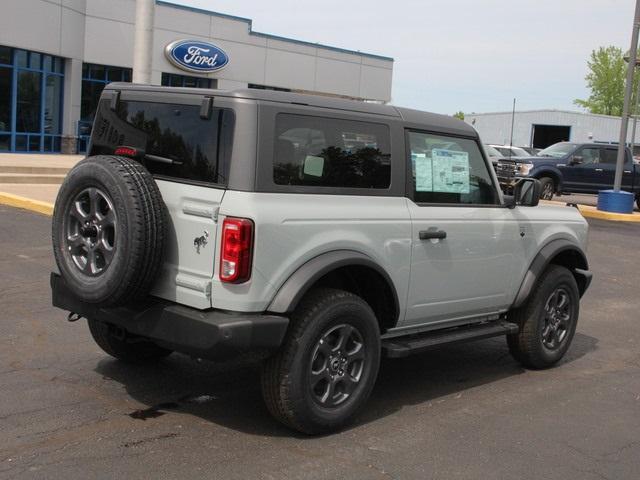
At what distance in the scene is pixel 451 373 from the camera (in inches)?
231

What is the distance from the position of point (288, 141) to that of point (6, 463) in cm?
221

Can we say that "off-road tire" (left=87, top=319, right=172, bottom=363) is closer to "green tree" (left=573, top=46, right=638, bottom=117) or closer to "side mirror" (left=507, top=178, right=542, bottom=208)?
"side mirror" (left=507, top=178, right=542, bottom=208)

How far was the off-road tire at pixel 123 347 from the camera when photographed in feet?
17.1

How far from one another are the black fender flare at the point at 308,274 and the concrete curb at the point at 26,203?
930 cm

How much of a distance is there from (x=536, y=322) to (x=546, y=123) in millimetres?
62044

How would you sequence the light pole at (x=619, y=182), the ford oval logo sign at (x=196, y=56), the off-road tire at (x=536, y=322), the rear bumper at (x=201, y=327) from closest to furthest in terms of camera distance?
1. the rear bumper at (x=201, y=327)
2. the off-road tire at (x=536, y=322)
3. the light pole at (x=619, y=182)
4. the ford oval logo sign at (x=196, y=56)

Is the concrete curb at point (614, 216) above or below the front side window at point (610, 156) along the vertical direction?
below

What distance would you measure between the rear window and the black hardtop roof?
103 millimetres

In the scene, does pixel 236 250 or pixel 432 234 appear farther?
pixel 432 234

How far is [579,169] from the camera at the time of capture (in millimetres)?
22156

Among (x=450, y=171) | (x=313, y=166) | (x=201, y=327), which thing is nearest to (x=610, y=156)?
(x=450, y=171)

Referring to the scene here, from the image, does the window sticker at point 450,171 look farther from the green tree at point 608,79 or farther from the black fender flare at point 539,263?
the green tree at point 608,79

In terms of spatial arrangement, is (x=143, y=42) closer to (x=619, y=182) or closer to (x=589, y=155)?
(x=619, y=182)

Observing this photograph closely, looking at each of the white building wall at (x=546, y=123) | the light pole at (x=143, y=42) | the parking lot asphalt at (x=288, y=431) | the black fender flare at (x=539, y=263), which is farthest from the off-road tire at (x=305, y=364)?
the white building wall at (x=546, y=123)
